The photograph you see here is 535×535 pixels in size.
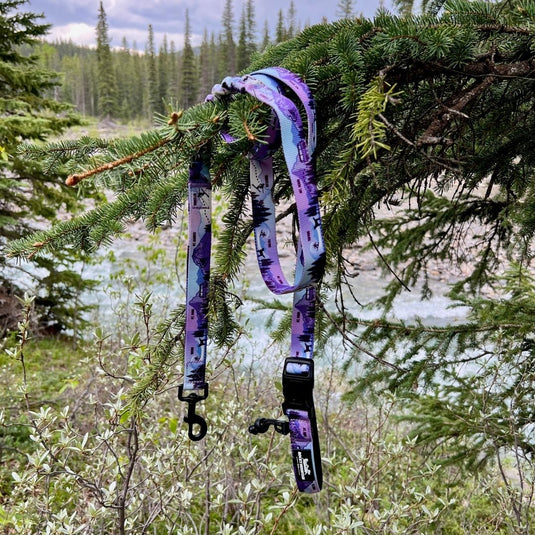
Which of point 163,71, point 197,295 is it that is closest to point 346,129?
point 197,295

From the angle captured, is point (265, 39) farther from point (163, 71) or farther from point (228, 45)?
point (163, 71)

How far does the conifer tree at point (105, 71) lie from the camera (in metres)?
39.3

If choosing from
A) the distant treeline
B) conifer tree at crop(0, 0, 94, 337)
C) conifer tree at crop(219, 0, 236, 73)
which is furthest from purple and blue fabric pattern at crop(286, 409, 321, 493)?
conifer tree at crop(219, 0, 236, 73)

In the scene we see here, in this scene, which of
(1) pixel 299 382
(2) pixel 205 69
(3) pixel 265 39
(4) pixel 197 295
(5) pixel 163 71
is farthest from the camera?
(5) pixel 163 71

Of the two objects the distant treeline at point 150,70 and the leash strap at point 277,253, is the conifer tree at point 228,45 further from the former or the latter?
the leash strap at point 277,253

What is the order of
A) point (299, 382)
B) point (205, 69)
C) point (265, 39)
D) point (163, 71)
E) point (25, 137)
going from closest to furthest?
point (299, 382), point (25, 137), point (265, 39), point (205, 69), point (163, 71)

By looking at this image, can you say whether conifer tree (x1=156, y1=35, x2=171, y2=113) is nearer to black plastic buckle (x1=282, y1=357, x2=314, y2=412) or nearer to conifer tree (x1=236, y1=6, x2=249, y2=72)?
conifer tree (x1=236, y1=6, x2=249, y2=72)

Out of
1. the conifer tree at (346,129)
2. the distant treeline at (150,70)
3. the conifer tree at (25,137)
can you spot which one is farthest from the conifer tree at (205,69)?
the conifer tree at (346,129)

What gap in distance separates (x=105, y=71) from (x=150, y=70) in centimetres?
846

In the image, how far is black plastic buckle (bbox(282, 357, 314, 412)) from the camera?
934 millimetres

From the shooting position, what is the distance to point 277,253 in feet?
3.21

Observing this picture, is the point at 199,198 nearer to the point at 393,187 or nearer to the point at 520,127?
the point at 393,187

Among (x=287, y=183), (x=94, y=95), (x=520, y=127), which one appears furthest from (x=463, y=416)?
(x=94, y=95)

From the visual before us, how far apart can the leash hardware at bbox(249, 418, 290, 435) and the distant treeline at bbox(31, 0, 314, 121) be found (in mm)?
28004
